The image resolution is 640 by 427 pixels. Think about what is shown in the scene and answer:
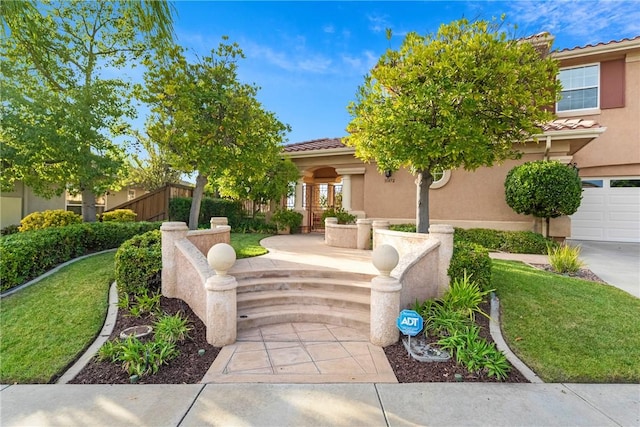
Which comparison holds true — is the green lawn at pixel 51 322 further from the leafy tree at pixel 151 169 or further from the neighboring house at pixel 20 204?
the leafy tree at pixel 151 169

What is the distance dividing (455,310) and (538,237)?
22.7ft

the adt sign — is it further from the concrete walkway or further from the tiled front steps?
the tiled front steps

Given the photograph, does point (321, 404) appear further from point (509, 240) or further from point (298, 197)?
point (298, 197)

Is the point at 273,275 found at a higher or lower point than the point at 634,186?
lower

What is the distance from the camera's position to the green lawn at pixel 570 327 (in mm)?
3570

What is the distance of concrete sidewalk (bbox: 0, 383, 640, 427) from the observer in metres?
2.67

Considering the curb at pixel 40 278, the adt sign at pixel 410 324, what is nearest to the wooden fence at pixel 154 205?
the curb at pixel 40 278

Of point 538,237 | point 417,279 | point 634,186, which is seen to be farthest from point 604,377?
point 634,186

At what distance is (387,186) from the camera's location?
12.4 meters

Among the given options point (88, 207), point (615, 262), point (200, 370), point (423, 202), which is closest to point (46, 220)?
point (88, 207)

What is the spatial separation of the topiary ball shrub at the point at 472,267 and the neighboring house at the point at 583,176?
Answer: 638 cm

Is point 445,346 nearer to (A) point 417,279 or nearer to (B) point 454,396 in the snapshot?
(B) point 454,396

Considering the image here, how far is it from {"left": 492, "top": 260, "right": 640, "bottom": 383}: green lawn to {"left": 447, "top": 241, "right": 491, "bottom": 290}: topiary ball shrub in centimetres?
54

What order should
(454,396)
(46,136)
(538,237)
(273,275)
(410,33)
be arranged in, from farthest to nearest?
(538,237) → (46,136) → (410,33) → (273,275) → (454,396)
